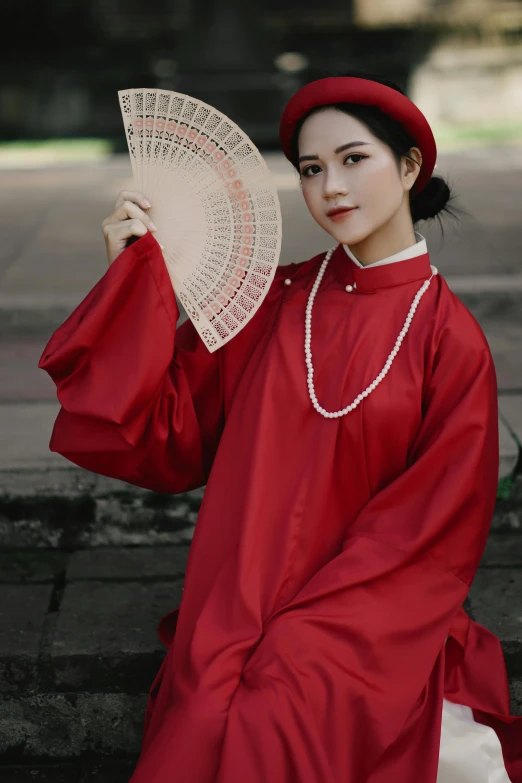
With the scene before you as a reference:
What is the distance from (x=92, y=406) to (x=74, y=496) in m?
0.95

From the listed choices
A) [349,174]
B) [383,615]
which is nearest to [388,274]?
[349,174]

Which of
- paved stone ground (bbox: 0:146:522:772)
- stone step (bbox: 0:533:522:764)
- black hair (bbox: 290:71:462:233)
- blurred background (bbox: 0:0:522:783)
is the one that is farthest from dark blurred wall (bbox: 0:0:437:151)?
black hair (bbox: 290:71:462:233)

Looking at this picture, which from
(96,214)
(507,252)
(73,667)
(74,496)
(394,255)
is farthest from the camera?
(96,214)

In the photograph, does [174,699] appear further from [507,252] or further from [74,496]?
[507,252]

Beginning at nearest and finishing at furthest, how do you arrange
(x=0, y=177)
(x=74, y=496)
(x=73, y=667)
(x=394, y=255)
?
(x=394, y=255)
(x=73, y=667)
(x=74, y=496)
(x=0, y=177)

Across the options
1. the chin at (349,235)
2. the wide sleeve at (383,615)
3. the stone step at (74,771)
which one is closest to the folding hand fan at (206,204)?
the chin at (349,235)

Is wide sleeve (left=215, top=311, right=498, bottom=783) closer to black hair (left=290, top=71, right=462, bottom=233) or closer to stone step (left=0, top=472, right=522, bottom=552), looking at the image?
black hair (left=290, top=71, right=462, bottom=233)

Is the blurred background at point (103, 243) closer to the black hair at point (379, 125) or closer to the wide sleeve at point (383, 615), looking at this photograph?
the black hair at point (379, 125)

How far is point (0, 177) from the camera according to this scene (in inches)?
293

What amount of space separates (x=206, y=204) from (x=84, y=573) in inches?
47.5

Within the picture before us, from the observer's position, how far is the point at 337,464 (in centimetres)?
195

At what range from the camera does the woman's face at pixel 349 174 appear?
1.89 meters

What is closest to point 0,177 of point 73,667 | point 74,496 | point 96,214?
point 96,214

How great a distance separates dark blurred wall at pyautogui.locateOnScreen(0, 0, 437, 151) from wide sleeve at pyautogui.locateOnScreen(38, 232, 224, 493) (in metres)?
7.80
